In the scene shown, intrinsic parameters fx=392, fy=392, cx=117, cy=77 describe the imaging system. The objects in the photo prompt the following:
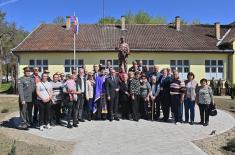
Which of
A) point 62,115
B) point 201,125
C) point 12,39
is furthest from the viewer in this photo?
point 12,39

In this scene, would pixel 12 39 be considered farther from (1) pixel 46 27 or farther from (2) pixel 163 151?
(2) pixel 163 151

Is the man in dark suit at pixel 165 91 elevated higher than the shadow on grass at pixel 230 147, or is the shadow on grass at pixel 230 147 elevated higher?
the man in dark suit at pixel 165 91

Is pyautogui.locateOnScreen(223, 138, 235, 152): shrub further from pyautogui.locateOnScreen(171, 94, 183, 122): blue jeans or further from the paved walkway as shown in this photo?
pyautogui.locateOnScreen(171, 94, 183, 122): blue jeans

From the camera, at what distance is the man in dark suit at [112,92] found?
531 inches

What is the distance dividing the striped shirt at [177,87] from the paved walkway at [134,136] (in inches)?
43.0

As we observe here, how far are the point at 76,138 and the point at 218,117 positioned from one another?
6806 mm

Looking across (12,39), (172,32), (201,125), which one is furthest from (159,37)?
(201,125)

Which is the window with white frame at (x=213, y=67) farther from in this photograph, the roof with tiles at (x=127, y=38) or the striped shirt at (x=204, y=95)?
the striped shirt at (x=204, y=95)

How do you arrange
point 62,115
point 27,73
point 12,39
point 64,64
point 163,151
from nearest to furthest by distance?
point 163,151
point 27,73
point 62,115
point 64,64
point 12,39

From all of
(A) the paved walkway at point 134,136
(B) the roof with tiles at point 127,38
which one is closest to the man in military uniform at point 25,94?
(A) the paved walkway at point 134,136

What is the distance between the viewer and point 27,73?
1180cm

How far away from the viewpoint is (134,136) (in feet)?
36.1

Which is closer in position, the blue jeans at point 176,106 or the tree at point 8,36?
the blue jeans at point 176,106

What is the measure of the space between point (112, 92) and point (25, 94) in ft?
10.3
